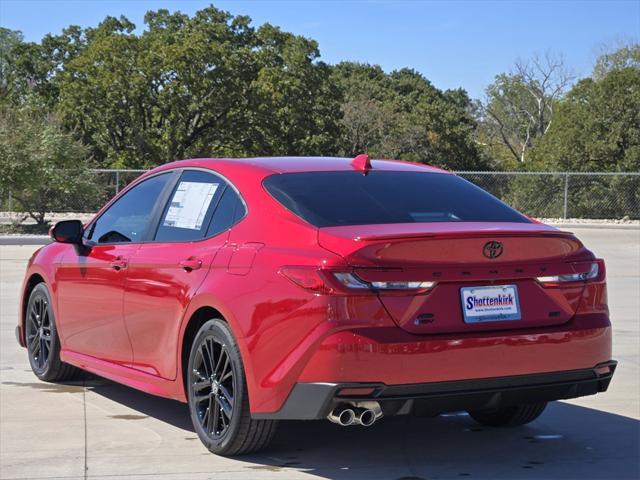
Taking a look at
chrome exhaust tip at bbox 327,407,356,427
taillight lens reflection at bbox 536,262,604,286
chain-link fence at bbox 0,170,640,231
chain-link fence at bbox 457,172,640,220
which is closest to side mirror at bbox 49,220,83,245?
chrome exhaust tip at bbox 327,407,356,427

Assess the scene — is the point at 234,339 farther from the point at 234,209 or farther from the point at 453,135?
the point at 453,135

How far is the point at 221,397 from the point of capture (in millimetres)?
5680

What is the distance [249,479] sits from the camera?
5.31 m

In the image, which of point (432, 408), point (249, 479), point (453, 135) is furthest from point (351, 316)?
point (453, 135)

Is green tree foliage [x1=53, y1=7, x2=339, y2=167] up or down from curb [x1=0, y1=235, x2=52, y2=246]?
up

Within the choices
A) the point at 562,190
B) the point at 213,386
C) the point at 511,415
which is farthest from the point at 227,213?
the point at 562,190

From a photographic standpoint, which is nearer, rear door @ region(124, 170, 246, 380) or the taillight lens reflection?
the taillight lens reflection

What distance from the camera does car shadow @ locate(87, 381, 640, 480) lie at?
548 cm

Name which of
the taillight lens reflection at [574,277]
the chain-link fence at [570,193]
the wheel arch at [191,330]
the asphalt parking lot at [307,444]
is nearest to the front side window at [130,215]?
the wheel arch at [191,330]

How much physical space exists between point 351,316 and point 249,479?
1014 mm

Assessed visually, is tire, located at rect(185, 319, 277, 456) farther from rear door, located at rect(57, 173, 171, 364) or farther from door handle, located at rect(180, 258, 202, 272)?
rear door, located at rect(57, 173, 171, 364)

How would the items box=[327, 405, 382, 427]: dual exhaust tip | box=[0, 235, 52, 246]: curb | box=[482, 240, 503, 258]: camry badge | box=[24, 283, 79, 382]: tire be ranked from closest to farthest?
box=[327, 405, 382, 427]: dual exhaust tip → box=[482, 240, 503, 258]: camry badge → box=[24, 283, 79, 382]: tire → box=[0, 235, 52, 246]: curb

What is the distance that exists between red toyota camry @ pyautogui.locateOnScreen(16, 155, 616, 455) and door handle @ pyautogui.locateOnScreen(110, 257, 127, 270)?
19 millimetres

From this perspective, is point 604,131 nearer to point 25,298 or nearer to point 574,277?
point 25,298
